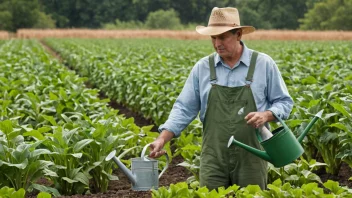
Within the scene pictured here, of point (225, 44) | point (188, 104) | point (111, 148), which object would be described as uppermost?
point (225, 44)

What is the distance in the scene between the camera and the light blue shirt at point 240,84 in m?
5.08

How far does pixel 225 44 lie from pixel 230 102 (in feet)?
1.26

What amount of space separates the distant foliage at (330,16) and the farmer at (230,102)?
254 feet

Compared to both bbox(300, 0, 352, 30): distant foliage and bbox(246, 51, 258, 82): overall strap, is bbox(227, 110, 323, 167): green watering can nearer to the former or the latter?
bbox(246, 51, 258, 82): overall strap

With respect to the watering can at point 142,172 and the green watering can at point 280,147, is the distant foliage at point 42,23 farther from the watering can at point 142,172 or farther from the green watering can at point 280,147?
the green watering can at point 280,147

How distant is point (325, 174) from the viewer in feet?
25.1

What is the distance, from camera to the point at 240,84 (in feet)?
16.7

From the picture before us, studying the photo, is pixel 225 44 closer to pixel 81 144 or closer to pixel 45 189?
pixel 81 144

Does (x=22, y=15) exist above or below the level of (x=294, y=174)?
below

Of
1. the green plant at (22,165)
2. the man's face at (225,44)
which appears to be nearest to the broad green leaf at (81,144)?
the green plant at (22,165)

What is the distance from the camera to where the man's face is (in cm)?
495

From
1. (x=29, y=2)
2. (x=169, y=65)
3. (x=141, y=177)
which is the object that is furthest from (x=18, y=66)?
(x=29, y=2)

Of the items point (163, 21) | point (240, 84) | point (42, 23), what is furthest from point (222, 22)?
point (42, 23)

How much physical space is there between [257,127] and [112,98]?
11540mm
